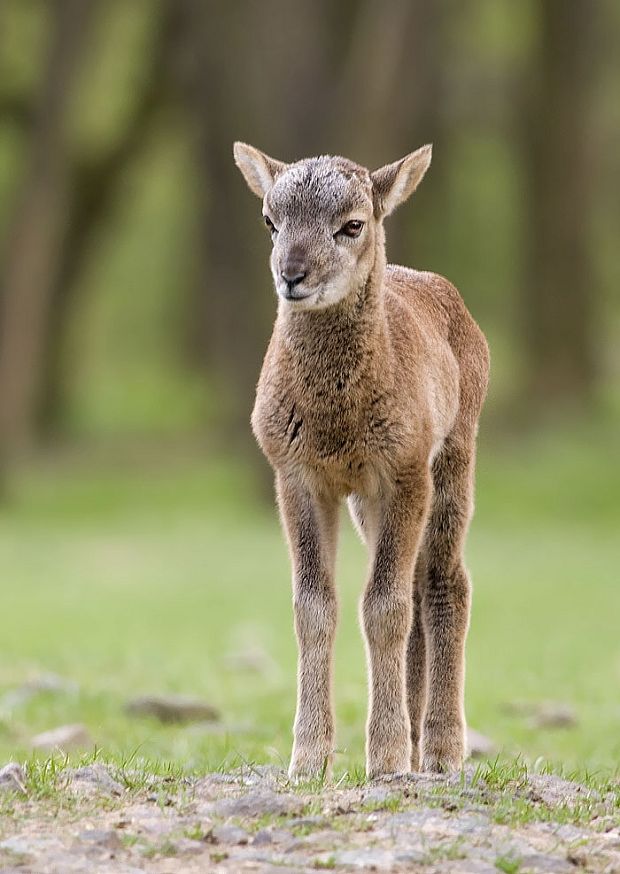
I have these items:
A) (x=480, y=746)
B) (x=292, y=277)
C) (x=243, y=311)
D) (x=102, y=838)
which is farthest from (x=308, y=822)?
(x=243, y=311)

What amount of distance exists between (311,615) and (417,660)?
982 mm

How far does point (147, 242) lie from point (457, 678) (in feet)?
126

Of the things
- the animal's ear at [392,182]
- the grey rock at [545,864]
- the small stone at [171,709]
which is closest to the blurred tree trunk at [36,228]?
the small stone at [171,709]

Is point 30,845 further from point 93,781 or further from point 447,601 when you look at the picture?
point 447,601

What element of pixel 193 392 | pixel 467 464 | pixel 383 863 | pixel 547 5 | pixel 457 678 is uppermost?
pixel 547 5

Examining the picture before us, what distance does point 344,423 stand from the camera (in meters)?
7.65

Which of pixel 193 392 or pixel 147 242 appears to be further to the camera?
pixel 147 242

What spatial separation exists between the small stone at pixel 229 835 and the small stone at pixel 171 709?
5.38 meters

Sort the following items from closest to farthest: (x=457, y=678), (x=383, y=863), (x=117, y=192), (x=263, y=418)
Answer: (x=383, y=863) < (x=263, y=418) < (x=457, y=678) < (x=117, y=192)

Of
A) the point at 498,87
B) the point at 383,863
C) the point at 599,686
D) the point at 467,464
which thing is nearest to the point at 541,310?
the point at 498,87

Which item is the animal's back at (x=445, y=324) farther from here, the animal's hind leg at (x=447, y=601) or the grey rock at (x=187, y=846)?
the grey rock at (x=187, y=846)

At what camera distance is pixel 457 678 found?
8.40m

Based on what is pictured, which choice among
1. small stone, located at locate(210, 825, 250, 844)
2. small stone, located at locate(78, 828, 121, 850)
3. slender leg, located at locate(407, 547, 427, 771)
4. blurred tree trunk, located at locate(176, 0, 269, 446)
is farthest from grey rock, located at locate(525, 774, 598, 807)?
blurred tree trunk, located at locate(176, 0, 269, 446)

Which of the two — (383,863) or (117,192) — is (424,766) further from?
(117,192)
